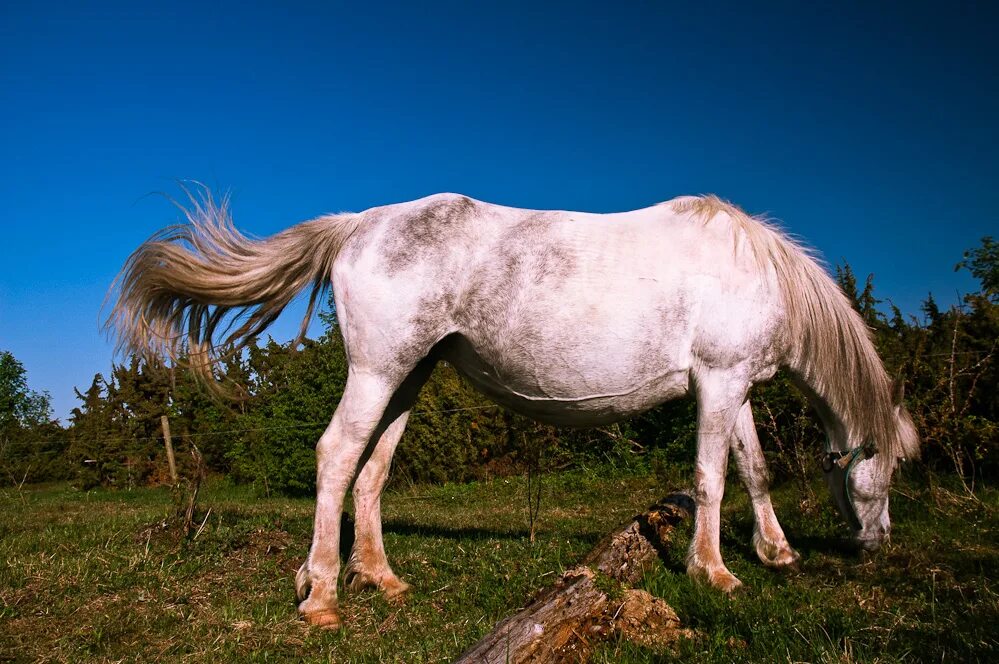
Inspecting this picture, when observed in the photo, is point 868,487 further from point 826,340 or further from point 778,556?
point 826,340

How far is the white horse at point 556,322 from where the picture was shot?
421cm

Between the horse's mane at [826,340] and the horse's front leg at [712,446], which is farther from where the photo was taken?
the horse's mane at [826,340]

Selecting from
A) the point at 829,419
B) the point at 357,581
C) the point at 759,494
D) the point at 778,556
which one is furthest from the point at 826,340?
the point at 357,581

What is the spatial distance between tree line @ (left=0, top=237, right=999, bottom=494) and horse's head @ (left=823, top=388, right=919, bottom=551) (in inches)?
74.5

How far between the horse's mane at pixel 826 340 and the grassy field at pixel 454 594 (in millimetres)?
801

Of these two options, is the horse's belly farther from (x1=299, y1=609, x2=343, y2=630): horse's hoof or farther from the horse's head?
(x1=299, y1=609, x2=343, y2=630): horse's hoof

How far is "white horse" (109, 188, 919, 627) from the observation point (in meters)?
4.21

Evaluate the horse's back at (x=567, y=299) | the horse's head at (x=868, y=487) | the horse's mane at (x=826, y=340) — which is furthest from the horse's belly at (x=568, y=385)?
the horse's head at (x=868, y=487)

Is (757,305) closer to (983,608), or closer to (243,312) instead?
(983,608)

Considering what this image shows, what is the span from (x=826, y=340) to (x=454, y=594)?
9.71 feet

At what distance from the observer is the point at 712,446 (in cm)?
426

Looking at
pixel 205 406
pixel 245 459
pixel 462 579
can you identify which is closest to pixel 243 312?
pixel 462 579

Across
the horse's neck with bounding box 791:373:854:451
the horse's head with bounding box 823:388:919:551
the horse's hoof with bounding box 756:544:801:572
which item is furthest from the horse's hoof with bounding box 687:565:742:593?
the horse's neck with bounding box 791:373:854:451

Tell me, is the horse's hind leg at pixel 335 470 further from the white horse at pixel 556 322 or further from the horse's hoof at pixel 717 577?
the horse's hoof at pixel 717 577
